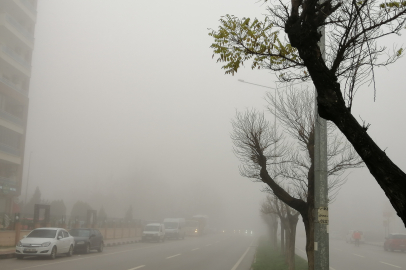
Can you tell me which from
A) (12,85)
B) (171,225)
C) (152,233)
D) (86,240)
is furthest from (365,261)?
(12,85)

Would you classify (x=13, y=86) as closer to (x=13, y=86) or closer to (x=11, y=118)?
(x=13, y=86)

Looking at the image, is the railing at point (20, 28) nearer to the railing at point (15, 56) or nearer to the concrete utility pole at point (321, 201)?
the railing at point (15, 56)

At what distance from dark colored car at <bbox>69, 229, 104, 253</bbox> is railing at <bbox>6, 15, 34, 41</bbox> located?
1091 inches

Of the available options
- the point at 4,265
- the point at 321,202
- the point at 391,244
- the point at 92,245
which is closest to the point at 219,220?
the point at 391,244

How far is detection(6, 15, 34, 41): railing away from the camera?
4475 centimetres

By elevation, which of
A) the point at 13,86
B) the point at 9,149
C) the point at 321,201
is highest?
the point at 13,86

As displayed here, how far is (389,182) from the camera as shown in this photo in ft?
14.5

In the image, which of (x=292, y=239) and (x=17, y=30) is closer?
(x=292, y=239)

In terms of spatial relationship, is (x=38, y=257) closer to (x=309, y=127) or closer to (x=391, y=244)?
(x=309, y=127)

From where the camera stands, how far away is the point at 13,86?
45500mm

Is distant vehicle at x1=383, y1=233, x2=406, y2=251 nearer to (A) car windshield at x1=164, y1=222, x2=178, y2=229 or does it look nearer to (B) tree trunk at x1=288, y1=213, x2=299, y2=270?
(B) tree trunk at x1=288, y1=213, x2=299, y2=270

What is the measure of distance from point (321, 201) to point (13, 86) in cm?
4407

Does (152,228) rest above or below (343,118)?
below

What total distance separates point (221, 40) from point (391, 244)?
112 feet
